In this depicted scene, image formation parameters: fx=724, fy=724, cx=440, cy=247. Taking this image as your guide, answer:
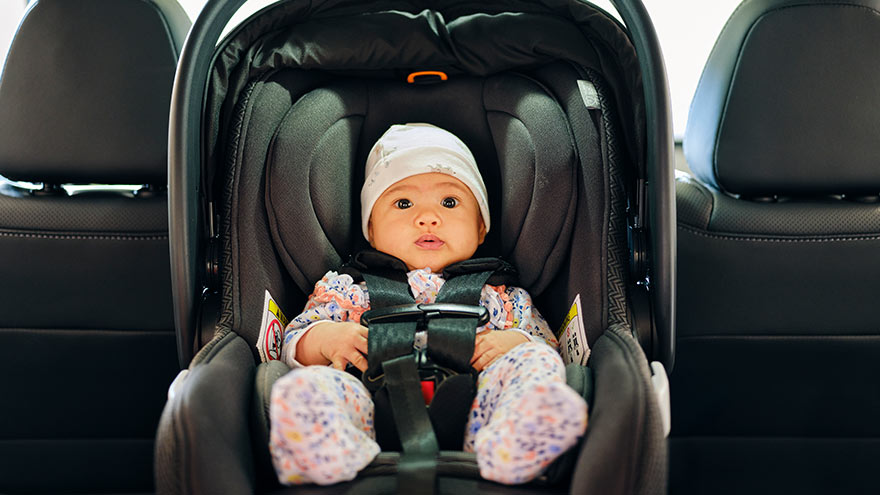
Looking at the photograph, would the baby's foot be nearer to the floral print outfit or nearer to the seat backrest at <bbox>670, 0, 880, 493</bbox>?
the floral print outfit

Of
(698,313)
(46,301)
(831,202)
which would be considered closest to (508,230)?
(698,313)

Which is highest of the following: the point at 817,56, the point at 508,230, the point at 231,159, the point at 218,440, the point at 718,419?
the point at 817,56

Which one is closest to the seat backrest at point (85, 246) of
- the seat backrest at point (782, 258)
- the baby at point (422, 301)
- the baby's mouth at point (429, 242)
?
the baby at point (422, 301)

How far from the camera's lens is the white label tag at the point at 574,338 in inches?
53.5

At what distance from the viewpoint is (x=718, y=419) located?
1770mm

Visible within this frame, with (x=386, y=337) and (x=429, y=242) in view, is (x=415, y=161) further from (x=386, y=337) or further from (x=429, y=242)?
(x=386, y=337)

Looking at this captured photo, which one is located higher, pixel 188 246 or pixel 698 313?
pixel 188 246

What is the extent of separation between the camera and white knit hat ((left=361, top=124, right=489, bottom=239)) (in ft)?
5.16

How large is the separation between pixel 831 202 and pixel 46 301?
1839mm

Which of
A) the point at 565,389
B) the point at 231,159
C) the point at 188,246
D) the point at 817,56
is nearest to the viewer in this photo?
the point at 565,389

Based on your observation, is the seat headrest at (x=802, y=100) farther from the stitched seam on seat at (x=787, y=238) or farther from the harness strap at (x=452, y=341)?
the harness strap at (x=452, y=341)

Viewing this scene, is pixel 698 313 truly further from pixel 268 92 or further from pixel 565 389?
pixel 268 92

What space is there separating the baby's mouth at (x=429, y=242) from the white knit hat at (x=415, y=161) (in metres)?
0.13

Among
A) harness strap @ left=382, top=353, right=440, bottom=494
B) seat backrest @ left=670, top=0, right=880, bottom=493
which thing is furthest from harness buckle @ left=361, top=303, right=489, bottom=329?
seat backrest @ left=670, top=0, right=880, bottom=493
